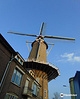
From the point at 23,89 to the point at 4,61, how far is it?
6.44 m

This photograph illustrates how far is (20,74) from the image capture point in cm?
1324

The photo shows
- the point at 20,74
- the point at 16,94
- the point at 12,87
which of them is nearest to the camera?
the point at 12,87

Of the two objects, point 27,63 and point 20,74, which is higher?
point 27,63

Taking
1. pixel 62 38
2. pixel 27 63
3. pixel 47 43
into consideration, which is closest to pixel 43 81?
pixel 27 63

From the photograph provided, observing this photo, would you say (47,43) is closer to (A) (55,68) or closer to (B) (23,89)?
(A) (55,68)

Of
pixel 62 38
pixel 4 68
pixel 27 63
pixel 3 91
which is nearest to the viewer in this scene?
pixel 3 91

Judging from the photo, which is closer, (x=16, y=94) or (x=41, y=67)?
(x=16, y=94)

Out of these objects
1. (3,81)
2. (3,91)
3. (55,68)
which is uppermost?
(55,68)

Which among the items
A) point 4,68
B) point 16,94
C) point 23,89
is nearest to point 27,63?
point 23,89

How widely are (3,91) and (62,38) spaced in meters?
28.8

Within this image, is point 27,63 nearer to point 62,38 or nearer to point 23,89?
point 23,89

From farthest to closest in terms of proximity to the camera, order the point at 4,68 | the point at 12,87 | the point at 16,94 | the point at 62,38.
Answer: the point at 62,38 < the point at 16,94 < the point at 12,87 < the point at 4,68

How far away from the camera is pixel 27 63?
22281 millimetres

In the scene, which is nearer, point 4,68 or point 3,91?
point 3,91
